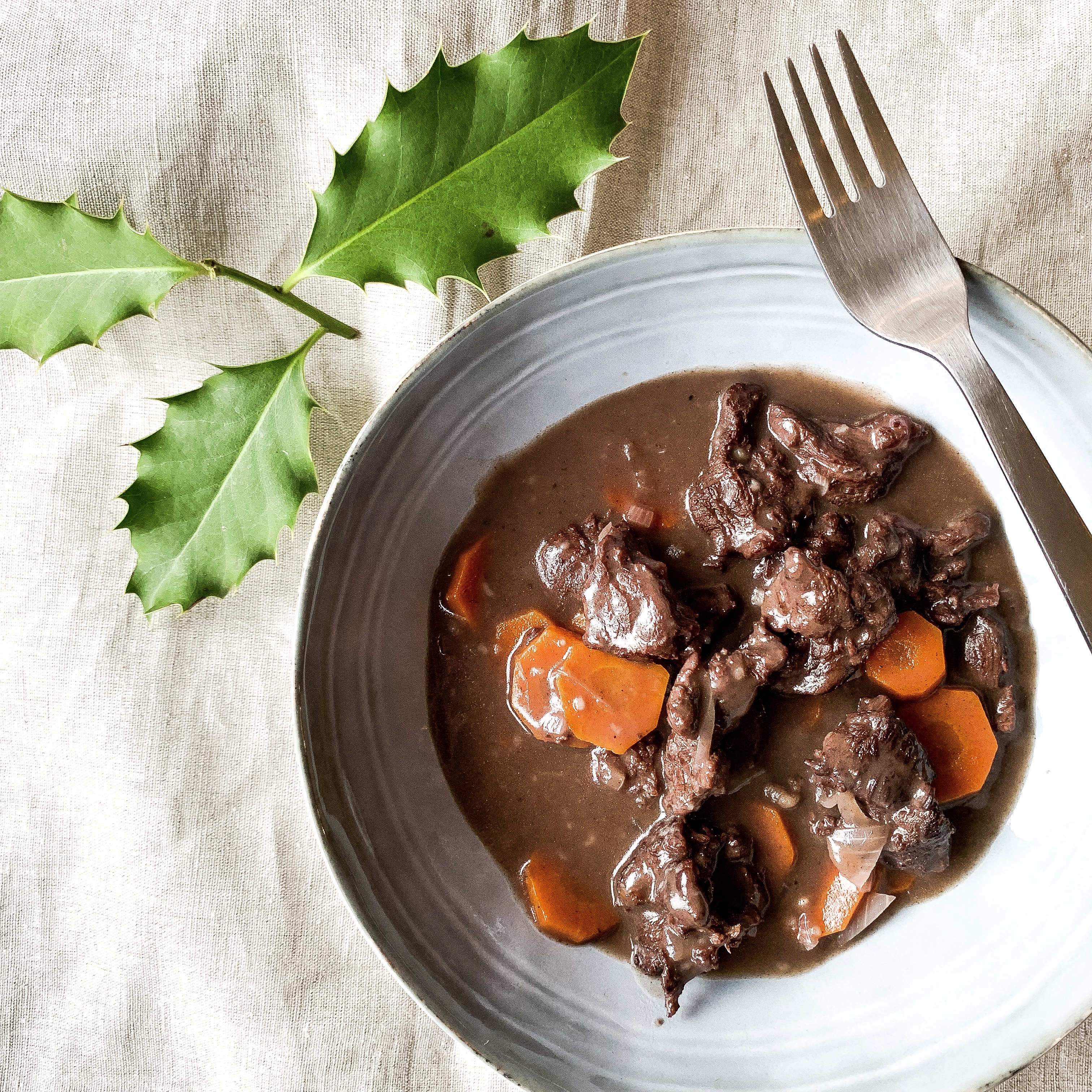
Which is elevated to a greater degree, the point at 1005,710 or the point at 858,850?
the point at 1005,710

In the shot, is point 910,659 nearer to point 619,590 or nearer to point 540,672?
point 619,590

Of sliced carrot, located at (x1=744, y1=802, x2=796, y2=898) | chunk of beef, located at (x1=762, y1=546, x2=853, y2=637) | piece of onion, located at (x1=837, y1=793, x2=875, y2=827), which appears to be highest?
chunk of beef, located at (x1=762, y1=546, x2=853, y2=637)

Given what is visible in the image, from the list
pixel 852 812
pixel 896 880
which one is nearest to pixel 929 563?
pixel 852 812

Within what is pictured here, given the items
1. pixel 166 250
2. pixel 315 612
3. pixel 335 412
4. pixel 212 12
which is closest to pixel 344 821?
pixel 315 612

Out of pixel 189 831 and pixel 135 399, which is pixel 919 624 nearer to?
pixel 189 831

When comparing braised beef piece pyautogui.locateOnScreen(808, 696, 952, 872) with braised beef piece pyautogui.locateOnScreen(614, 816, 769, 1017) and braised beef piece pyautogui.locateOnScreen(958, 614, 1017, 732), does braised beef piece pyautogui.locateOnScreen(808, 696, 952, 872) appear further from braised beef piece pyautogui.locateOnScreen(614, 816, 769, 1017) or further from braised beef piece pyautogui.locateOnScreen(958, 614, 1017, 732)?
braised beef piece pyautogui.locateOnScreen(614, 816, 769, 1017)

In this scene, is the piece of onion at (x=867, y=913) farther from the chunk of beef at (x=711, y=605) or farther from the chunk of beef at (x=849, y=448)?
the chunk of beef at (x=849, y=448)

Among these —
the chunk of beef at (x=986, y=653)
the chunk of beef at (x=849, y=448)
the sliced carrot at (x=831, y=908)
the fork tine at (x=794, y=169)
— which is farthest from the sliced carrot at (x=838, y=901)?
the fork tine at (x=794, y=169)

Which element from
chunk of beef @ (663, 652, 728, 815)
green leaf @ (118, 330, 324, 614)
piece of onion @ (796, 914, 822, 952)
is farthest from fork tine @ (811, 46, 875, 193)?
piece of onion @ (796, 914, 822, 952)
